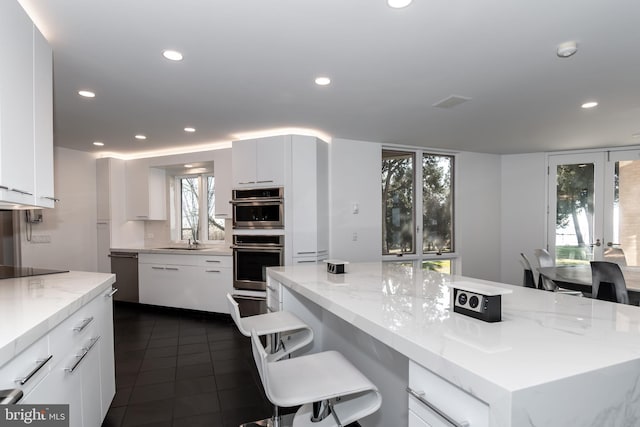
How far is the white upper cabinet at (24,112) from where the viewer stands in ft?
4.68

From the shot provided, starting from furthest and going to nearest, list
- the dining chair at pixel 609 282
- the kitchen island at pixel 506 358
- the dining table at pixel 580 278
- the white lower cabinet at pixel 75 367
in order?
the dining table at pixel 580 278
the dining chair at pixel 609 282
the white lower cabinet at pixel 75 367
the kitchen island at pixel 506 358

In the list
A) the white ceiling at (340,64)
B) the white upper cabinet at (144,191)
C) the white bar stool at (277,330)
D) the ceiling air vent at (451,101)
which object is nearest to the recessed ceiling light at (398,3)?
the white ceiling at (340,64)

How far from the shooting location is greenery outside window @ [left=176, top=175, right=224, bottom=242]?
5484 millimetres

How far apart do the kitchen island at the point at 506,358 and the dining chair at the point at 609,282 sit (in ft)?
4.35

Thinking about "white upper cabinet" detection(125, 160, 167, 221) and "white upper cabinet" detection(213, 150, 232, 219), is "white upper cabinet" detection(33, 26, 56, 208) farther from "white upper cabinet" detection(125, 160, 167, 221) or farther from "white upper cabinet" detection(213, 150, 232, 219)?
"white upper cabinet" detection(125, 160, 167, 221)

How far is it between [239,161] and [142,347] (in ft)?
7.48

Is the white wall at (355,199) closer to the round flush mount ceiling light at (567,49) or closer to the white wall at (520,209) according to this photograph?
the white wall at (520,209)

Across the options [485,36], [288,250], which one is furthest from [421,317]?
[288,250]

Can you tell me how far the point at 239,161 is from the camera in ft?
14.1

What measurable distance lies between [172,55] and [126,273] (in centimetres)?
400

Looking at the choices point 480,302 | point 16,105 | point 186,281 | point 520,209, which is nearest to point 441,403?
point 480,302

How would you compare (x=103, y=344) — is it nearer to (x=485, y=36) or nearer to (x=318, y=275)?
(x=318, y=275)

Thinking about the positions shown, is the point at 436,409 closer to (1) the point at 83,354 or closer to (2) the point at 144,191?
(1) the point at 83,354

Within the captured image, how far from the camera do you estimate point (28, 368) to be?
3.92ft
